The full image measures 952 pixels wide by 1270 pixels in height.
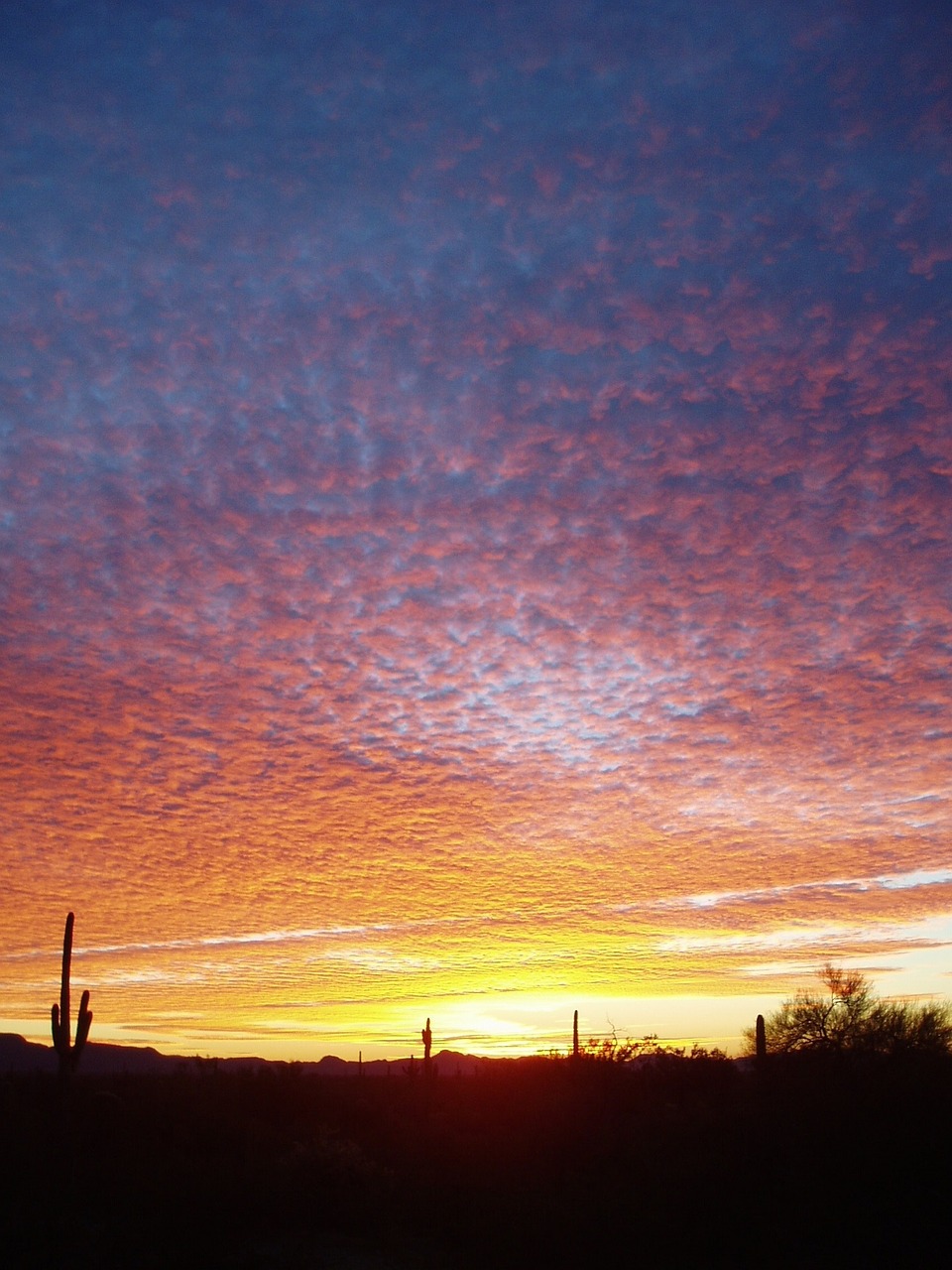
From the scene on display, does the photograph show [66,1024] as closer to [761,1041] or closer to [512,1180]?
[512,1180]

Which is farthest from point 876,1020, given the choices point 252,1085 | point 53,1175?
point 53,1175

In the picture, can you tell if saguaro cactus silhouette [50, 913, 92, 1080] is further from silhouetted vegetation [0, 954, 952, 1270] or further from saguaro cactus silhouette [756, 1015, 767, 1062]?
saguaro cactus silhouette [756, 1015, 767, 1062]

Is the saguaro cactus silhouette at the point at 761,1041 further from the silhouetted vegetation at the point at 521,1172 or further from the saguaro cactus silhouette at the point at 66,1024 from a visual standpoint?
the saguaro cactus silhouette at the point at 66,1024

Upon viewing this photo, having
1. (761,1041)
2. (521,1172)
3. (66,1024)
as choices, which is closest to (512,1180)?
(521,1172)

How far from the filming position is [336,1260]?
49.8ft

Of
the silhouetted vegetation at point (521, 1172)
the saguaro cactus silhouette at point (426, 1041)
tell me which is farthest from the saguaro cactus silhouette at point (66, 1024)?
the saguaro cactus silhouette at point (426, 1041)

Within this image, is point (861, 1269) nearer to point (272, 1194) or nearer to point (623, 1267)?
point (623, 1267)

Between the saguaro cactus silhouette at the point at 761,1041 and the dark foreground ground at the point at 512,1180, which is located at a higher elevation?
the saguaro cactus silhouette at the point at 761,1041

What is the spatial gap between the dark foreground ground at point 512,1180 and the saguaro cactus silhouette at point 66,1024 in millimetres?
713

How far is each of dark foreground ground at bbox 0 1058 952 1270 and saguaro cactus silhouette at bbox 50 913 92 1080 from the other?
71 cm

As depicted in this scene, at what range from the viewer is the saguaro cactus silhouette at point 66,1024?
20.8 meters

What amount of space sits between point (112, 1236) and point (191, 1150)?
794 centimetres

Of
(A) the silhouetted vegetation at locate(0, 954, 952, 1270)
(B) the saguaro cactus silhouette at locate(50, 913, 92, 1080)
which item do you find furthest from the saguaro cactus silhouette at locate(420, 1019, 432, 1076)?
(B) the saguaro cactus silhouette at locate(50, 913, 92, 1080)

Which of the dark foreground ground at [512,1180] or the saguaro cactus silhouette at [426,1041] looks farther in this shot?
the saguaro cactus silhouette at [426,1041]
